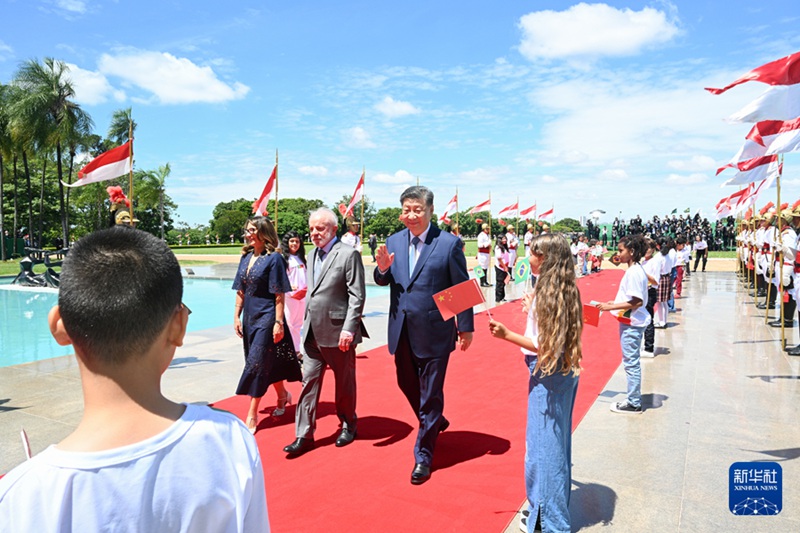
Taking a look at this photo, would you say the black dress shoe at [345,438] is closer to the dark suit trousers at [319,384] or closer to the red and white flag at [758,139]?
the dark suit trousers at [319,384]

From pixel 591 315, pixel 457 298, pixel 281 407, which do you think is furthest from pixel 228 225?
pixel 591 315

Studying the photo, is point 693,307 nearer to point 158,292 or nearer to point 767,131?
point 767,131

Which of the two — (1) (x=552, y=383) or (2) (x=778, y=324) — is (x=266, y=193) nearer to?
(1) (x=552, y=383)

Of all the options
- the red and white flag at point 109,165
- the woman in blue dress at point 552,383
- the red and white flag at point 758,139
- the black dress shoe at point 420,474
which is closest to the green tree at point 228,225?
the red and white flag at point 109,165

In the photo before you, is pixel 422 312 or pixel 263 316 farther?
pixel 263 316

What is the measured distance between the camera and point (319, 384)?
15.2ft

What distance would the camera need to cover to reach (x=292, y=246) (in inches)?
288

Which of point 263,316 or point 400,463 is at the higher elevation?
point 263,316

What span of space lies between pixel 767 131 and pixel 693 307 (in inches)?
312

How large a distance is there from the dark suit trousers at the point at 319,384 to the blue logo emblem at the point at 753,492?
2897 mm

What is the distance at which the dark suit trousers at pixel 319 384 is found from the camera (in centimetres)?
456

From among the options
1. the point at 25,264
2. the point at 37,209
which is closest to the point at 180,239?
the point at 37,209

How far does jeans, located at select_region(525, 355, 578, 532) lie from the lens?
10.2 feet

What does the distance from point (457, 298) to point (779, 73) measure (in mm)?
4413
